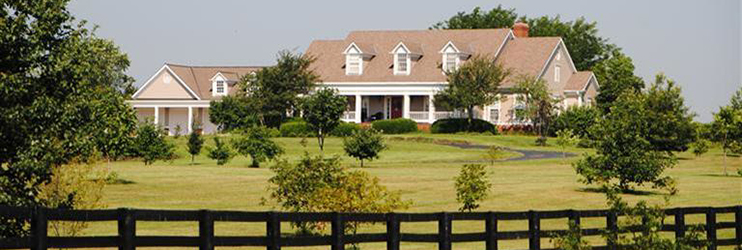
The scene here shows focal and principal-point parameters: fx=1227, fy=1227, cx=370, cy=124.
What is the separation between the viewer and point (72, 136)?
70.8ft

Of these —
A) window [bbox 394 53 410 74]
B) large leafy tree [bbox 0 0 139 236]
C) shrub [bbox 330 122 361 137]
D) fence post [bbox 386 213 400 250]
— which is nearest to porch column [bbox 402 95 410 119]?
window [bbox 394 53 410 74]

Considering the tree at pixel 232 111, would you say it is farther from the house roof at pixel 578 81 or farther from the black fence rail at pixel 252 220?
the black fence rail at pixel 252 220

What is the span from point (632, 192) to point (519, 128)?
158ft

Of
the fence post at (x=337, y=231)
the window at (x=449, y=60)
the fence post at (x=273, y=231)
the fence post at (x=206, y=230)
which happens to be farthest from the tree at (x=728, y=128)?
Result: the fence post at (x=206, y=230)

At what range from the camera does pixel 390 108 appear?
312 ft

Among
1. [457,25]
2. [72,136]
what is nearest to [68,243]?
[72,136]

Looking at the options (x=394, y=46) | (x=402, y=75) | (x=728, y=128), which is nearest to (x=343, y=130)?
(x=402, y=75)

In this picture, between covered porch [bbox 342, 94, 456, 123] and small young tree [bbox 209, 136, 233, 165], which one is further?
covered porch [bbox 342, 94, 456, 123]

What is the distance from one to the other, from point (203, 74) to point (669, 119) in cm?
4784

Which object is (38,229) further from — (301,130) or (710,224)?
(301,130)

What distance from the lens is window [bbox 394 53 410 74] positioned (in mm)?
93000

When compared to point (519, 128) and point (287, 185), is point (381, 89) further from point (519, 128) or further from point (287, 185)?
point (287, 185)

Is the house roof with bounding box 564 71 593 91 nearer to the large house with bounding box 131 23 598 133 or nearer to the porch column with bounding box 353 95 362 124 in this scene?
the large house with bounding box 131 23 598 133

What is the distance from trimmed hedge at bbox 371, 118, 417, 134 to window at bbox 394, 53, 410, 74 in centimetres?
714
